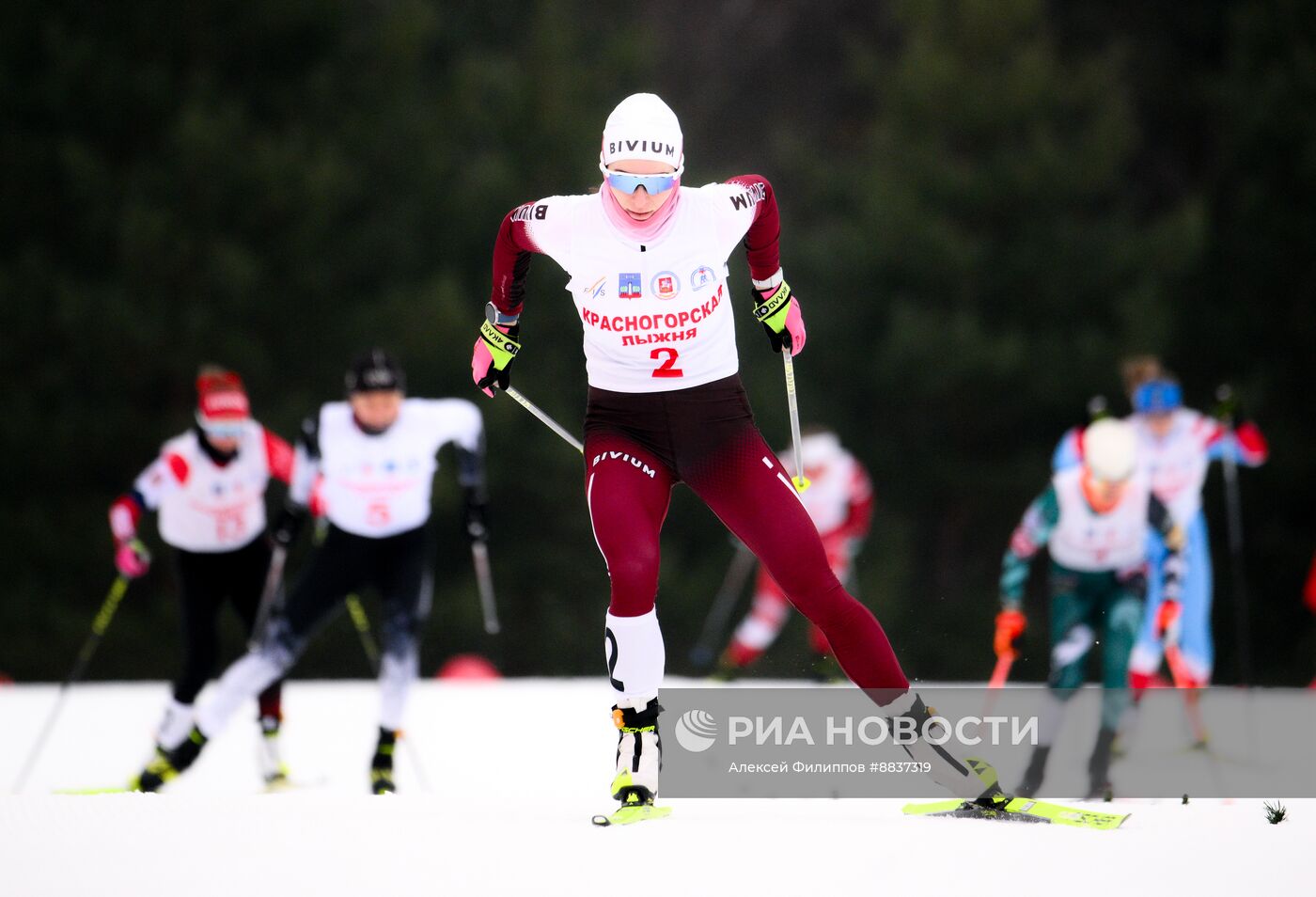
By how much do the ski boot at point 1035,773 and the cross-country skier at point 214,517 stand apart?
3.13 metres

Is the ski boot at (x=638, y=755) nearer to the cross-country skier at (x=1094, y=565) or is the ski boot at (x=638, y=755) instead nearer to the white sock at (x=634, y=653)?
the white sock at (x=634, y=653)

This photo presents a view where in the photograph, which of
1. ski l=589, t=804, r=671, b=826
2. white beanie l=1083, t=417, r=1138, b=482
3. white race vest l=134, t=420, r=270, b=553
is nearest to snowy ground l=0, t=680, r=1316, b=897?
ski l=589, t=804, r=671, b=826

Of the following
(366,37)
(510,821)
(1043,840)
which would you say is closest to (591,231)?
(510,821)

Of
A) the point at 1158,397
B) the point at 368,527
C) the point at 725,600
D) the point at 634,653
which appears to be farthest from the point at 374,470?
the point at 725,600

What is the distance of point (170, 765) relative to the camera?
22.3ft

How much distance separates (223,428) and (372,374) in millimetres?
805

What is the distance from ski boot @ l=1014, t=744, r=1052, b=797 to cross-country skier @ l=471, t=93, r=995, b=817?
1282 millimetres

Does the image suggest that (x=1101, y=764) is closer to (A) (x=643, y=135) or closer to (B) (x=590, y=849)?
(B) (x=590, y=849)

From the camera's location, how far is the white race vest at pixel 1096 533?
20.9 ft

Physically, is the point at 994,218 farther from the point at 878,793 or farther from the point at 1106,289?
the point at 878,793

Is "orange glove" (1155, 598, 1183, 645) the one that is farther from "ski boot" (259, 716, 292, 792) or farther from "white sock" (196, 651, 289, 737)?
"ski boot" (259, 716, 292, 792)

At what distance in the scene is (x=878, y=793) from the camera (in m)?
4.78

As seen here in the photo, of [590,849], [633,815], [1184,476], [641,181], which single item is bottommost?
[590,849]

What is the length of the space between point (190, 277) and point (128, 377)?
114 cm
